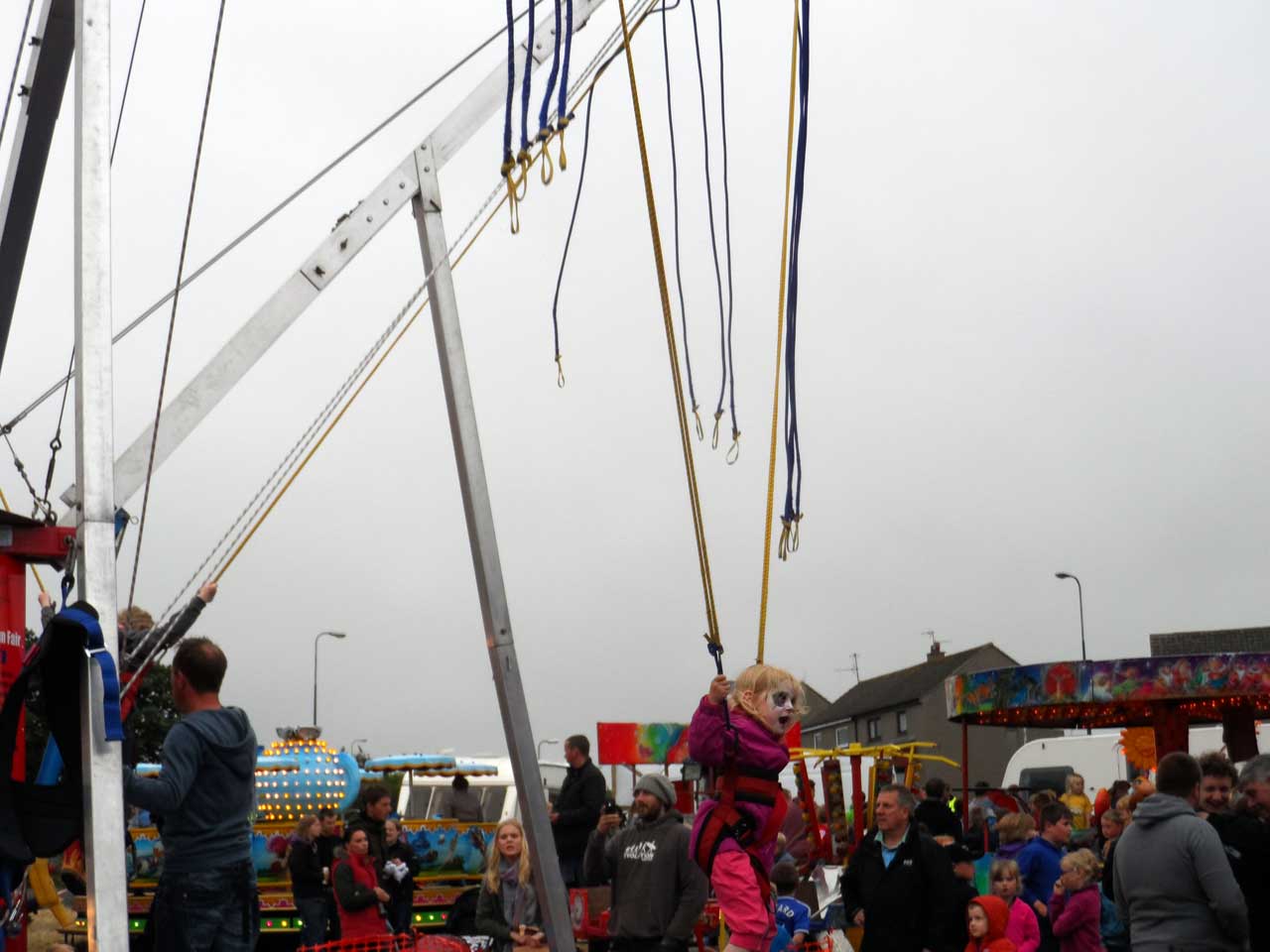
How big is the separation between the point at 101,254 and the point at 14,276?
2.03 m

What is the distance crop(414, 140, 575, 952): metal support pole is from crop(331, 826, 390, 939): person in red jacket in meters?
3.31

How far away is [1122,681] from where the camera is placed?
1978 cm

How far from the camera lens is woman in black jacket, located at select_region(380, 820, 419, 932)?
1124 cm

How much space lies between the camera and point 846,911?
815 centimetres

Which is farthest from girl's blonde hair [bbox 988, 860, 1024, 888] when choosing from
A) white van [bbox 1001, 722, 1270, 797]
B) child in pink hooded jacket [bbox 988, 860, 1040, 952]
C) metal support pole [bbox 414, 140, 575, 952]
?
white van [bbox 1001, 722, 1270, 797]

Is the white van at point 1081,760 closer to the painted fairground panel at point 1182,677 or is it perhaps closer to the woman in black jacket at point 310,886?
the painted fairground panel at point 1182,677

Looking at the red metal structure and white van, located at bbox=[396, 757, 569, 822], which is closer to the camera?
the red metal structure

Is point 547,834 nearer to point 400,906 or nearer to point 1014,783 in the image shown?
point 400,906

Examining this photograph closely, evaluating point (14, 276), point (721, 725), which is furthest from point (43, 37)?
point (721, 725)

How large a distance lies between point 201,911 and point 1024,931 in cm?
571

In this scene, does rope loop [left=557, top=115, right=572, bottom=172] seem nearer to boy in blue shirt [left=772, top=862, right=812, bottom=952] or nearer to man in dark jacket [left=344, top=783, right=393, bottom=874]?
boy in blue shirt [left=772, top=862, right=812, bottom=952]

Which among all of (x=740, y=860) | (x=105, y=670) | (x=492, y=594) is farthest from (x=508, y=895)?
(x=105, y=670)

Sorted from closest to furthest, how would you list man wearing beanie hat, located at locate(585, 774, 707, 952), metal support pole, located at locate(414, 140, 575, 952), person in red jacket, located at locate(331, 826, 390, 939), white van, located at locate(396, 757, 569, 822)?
metal support pole, located at locate(414, 140, 575, 952), man wearing beanie hat, located at locate(585, 774, 707, 952), person in red jacket, located at locate(331, 826, 390, 939), white van, located at locate(396, 757, 569, 822)

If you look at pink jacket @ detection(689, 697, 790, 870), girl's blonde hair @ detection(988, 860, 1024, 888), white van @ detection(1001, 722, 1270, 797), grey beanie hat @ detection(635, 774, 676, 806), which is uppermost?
pink jacket @ detection(689, 697, 790, 870)
